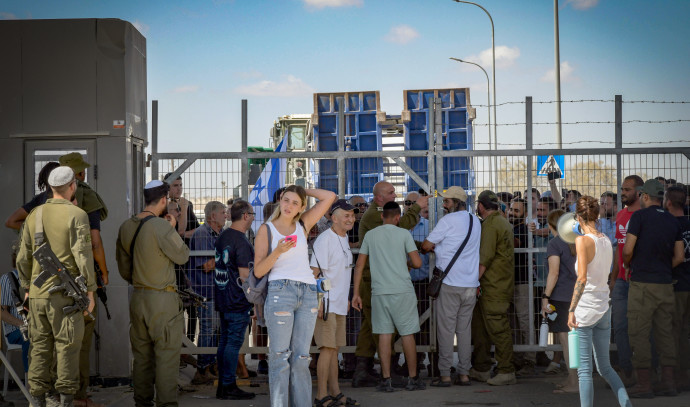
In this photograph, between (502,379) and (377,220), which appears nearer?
(502,379)

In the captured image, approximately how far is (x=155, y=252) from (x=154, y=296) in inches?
15.3

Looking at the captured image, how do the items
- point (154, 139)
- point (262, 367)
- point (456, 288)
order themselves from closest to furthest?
point (456, 288), point (154, 139), point (262, 367)

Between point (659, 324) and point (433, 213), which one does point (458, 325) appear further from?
point (659, 324)

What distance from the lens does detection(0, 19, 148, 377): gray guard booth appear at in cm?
888

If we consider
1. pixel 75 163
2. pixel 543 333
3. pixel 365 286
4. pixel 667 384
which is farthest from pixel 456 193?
pixel 75 163

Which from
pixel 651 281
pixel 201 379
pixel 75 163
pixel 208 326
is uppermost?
pixel 75 163

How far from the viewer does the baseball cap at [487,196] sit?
909cm

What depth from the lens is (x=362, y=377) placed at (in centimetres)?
901

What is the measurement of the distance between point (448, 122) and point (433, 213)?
7294mm

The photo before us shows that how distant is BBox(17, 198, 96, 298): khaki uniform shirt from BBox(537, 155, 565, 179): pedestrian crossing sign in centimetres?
514

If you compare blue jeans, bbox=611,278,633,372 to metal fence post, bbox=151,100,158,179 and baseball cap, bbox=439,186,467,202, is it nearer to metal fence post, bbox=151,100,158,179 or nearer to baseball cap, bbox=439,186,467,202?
baseball cap, bbox=439,186,467,202

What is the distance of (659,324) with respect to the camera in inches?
330

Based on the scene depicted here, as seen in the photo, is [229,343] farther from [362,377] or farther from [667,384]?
[667,384]

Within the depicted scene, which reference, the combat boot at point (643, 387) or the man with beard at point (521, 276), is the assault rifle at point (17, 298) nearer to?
the man with beard at point (521, 276)
